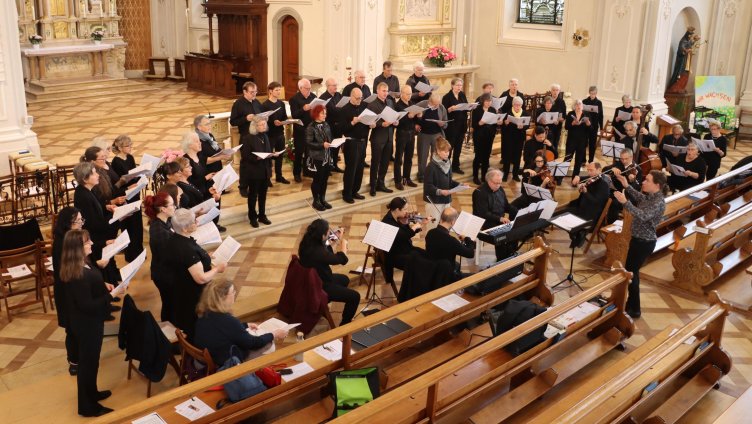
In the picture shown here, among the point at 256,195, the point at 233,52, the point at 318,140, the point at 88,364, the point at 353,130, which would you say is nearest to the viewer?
the point at 88,364

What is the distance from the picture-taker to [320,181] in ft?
33.1

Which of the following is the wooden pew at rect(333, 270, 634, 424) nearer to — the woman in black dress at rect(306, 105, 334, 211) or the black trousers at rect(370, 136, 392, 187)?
the woman in black dress at rect(306, 105, 334, 211)

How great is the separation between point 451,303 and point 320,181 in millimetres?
3948

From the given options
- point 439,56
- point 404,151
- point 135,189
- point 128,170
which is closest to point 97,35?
point 439,56

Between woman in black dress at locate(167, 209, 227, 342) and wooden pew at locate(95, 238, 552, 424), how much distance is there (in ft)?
3.71

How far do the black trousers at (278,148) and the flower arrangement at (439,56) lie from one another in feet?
20.7

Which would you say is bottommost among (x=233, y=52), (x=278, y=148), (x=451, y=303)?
(x=451, y=303)

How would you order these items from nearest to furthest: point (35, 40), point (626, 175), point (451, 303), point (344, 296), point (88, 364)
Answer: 1. point (88, 364)
2. point (451, 303)
3. point (344, 296)
4. point (626, 175)
5. point (35, 40)

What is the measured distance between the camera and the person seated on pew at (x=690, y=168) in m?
10.8

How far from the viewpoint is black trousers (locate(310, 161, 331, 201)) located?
9.88 meters

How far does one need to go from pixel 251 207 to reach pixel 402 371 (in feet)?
14.2

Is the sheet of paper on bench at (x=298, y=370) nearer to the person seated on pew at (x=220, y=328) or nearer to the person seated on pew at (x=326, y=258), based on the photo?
the person seated on pew at (x=220, y=328)

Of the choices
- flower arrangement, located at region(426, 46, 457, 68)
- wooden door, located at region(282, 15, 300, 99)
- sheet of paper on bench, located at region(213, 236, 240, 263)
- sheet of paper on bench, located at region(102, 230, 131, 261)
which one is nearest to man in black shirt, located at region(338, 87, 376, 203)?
sheet of paper on bench, located at region(213, 236, 240, 263)

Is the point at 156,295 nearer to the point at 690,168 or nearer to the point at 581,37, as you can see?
the point at 690,168
